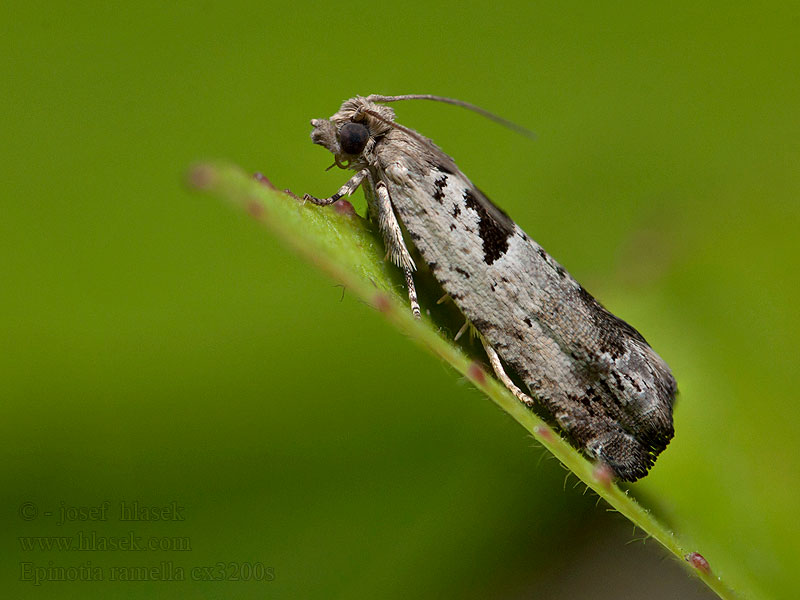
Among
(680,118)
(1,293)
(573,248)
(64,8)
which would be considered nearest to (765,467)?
(573,248)

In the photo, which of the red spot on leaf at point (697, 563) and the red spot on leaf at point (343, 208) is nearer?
the red spot on leaf at point (697, 563)

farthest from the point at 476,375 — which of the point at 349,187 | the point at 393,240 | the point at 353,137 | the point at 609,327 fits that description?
the point at 353,137

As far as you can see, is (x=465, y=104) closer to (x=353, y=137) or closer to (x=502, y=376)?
(x=353, y=137)

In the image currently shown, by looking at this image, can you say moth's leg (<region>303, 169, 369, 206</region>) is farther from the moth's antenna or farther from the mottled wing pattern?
the moth's antenna

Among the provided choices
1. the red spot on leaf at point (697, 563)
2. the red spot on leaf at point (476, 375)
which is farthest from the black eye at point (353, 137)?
the red spot on leaf at point (697, 563)

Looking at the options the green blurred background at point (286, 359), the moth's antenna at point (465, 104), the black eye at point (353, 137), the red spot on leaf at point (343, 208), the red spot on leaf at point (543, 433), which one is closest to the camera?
the red spot on leaf at point (543, 433)

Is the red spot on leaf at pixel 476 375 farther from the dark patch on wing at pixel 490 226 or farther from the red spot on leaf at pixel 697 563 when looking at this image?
the dark patch on wing at pixel 490 226

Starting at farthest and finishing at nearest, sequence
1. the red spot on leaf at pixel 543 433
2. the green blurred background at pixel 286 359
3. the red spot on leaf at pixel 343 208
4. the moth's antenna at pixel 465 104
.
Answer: the moth's antenna at pixel 465 104, the red spot on leaf at pixel 343 208, the green blurred background at pixel 286 359, the red spot on leaf at pixel 543 433

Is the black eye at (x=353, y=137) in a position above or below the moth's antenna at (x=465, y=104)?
below
